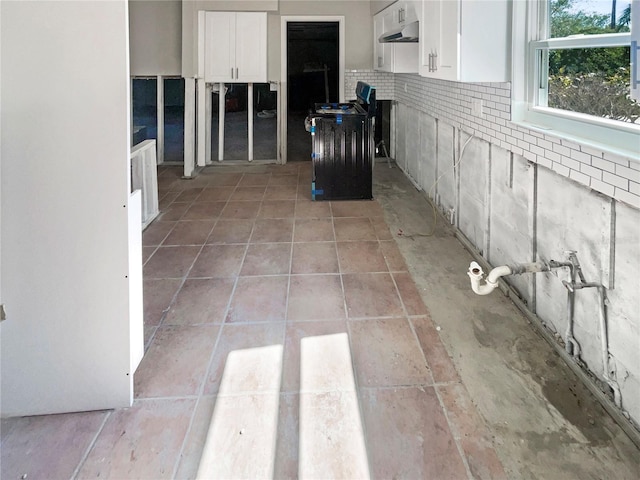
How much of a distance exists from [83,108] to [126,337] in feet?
2.91

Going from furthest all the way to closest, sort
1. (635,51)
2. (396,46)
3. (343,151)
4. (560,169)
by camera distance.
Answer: (396,46)
(343,151)
(560,169)
(635,51)

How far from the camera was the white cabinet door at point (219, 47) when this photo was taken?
644cm

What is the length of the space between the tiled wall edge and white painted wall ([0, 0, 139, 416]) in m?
1.85

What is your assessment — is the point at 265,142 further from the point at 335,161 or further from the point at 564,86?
the point at 564,86

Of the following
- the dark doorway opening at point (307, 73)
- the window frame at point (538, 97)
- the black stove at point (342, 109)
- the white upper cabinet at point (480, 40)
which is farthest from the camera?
the dark doorway opening at point (307, 73)

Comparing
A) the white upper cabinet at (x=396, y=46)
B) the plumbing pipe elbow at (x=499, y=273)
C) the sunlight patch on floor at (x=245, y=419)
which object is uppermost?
the white upper cabinet at (x=396, y=46)

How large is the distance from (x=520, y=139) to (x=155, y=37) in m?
6.08

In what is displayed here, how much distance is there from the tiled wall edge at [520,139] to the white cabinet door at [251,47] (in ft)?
8.35

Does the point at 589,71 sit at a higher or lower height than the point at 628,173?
higher

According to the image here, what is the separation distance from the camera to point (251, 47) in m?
6.61

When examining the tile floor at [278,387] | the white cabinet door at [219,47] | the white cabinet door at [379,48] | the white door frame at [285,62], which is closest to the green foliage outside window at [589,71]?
the tile floor at [278,387]

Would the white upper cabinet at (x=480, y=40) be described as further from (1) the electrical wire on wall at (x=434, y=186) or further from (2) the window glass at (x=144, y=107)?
(2) the window glass at (x=144, y=107)

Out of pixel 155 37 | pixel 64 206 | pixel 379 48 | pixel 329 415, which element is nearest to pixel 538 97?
pixel 329 415

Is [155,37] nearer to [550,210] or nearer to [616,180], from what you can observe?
[550,210]
